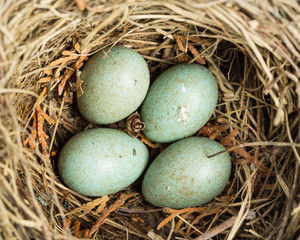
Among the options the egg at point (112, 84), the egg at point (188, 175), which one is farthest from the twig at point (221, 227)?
the egg at point (112, 84)

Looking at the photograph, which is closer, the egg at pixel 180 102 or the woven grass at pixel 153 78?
the woven grass at pixel 153 78

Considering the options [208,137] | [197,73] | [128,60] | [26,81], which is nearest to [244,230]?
[208,137]

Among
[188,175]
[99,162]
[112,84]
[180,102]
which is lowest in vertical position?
[188,175]

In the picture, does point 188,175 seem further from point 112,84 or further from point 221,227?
point 112,84

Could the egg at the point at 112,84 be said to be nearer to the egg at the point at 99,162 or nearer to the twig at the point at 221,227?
the egg at the point at 99,162

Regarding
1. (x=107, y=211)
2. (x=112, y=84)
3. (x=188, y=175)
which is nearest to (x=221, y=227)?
(x=188, y=175)

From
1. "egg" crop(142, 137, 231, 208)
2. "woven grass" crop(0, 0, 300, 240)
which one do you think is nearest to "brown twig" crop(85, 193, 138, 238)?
"woven grass" crop(0, 0, 300, 240)
